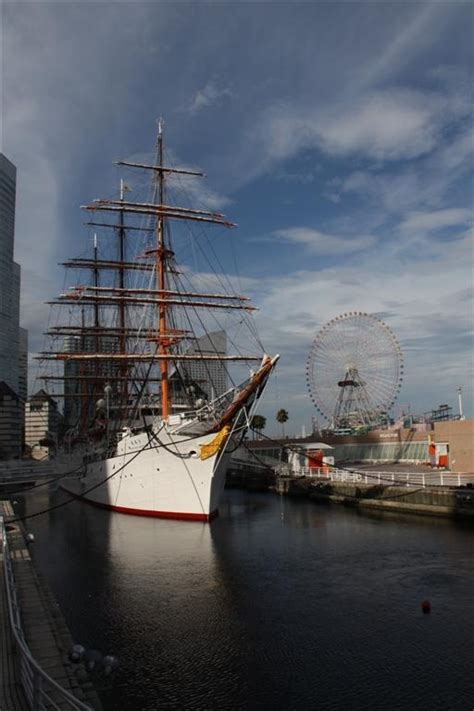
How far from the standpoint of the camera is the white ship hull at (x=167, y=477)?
3231 centimetres

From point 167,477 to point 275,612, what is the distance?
16867 millimetres

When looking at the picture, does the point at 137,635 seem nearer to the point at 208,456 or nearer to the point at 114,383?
the point at 208,456

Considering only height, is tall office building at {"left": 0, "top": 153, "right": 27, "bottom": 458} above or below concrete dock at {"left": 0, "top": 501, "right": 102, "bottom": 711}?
above

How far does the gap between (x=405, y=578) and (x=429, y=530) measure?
9554mm

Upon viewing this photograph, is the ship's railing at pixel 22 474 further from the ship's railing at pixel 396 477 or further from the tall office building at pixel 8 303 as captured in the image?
the tall office building at pixel 8 303

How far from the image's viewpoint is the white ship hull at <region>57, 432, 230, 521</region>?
106ft

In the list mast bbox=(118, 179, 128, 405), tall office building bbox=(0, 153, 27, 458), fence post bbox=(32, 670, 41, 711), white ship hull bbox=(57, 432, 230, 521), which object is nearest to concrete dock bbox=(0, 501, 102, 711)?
fence post bbox=(32, 670, 41, 711)

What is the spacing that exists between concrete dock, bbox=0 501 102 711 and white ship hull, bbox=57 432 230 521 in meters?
15.8

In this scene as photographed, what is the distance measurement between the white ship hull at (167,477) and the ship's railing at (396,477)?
10579 mm

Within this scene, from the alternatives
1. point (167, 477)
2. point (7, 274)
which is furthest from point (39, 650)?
point (7, 274)

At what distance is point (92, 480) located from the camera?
1781 inches

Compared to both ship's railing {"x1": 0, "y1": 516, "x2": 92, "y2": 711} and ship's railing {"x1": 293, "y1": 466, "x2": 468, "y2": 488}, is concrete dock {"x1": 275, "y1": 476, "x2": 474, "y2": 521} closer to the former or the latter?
ship's railing {"x1": 293, "y1": 466, "x2": 468, "y2": 488}

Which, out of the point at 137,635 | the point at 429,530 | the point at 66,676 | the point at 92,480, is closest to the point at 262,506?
the point at 92,480

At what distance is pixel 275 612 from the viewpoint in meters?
17.2
